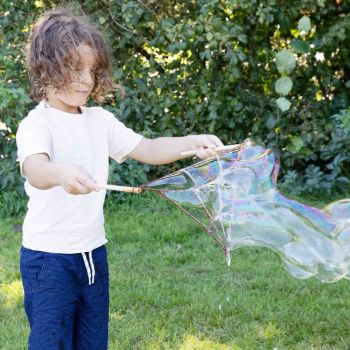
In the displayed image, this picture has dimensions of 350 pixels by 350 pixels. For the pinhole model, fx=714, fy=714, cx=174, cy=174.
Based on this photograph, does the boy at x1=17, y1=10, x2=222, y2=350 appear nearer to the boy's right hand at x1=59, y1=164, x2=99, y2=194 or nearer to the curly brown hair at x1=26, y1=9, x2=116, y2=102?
the curly brown hair at x1=26, y1=9, x2=116, y2=102

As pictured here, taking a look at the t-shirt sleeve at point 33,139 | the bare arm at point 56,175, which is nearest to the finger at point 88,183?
the bare arm at point 56,175

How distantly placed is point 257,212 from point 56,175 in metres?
0.91

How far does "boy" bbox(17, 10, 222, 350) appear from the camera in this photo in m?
2.11

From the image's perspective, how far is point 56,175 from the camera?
6.07 feet

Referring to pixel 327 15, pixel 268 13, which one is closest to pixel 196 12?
pixel 268 13

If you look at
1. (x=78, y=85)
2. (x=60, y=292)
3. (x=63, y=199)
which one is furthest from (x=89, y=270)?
(x=78, y=85)

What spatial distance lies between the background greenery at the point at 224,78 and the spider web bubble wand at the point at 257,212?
2524 millimetres

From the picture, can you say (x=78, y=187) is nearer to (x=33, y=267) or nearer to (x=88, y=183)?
(x=88, y=183)

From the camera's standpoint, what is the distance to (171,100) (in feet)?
17.7

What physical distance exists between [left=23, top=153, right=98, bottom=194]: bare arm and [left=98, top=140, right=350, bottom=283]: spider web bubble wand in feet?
1.09

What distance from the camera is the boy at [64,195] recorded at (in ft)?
6.91

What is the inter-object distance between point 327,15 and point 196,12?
99 centimetres

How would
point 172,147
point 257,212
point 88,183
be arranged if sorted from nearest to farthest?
point 88,183 < point 172,147 < point 257,212

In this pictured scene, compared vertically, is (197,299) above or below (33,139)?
below
